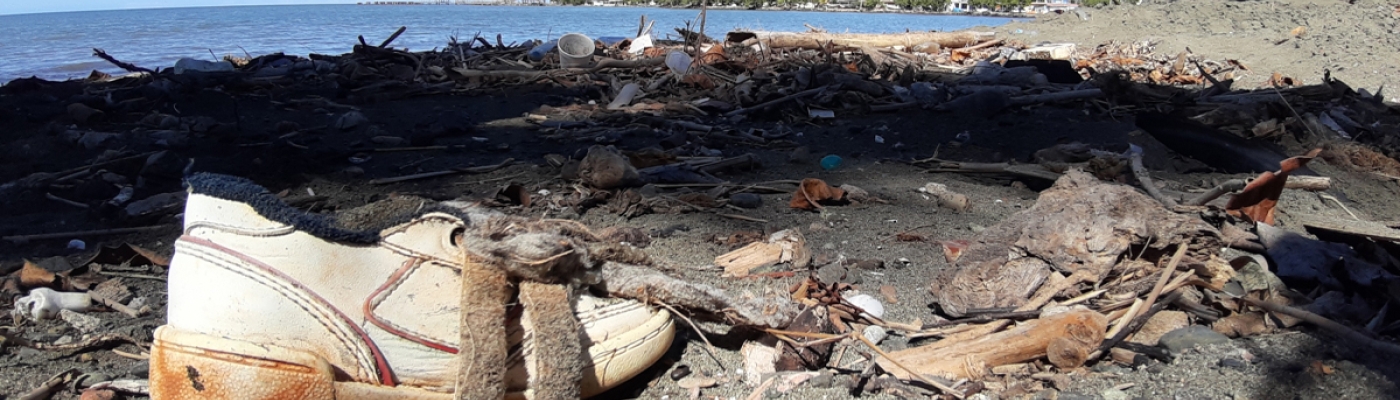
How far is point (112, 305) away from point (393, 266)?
1.53 meters

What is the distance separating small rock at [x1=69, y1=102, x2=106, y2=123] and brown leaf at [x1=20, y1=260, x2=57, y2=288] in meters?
4.12

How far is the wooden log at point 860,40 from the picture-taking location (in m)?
11.8

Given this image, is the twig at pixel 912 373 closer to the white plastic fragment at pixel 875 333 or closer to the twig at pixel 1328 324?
the white plastic fragment at pixel 875 333

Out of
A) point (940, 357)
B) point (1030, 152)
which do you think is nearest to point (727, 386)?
point (940, 357)

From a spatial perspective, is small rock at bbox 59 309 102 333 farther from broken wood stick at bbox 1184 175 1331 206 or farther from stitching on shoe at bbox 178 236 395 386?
broken wood stick at bbox 1184 175 1331 206

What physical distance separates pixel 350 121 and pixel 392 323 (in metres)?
5.09

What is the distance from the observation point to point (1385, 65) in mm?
9508

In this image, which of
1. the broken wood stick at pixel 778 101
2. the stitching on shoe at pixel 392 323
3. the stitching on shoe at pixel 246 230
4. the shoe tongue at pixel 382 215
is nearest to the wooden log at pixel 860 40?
the broken wood stick at pixel 778 101

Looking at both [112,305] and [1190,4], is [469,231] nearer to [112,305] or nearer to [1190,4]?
[112,305]

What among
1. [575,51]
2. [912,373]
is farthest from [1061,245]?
[575,51]

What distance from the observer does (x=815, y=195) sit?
12.2 ft

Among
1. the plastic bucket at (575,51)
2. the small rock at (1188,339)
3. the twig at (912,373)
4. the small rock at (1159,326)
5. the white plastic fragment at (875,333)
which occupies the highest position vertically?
the twig at (912,373)

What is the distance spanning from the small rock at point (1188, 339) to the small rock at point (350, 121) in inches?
223

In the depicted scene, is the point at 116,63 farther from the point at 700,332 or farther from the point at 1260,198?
the point at 1260,198
